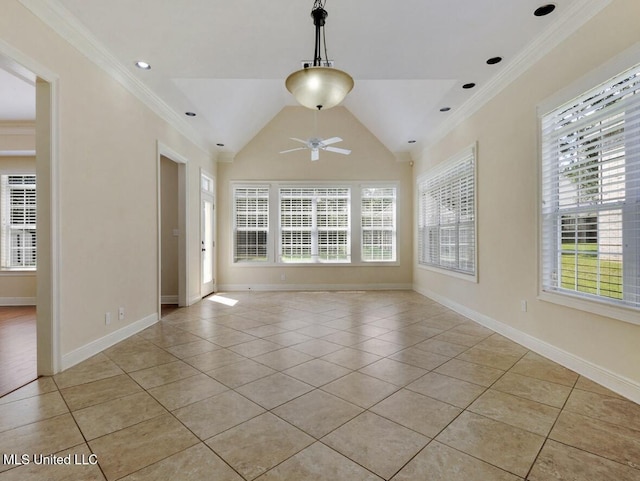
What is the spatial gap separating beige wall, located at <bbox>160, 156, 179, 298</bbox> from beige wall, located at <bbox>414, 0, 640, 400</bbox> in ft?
16.2

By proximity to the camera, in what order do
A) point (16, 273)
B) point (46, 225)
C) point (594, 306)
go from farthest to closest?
1. point (16, 273)
2. point (46, 225)
3. point (594, 306)

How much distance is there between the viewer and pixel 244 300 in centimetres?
607

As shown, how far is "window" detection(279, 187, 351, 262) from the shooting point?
7.27 metres

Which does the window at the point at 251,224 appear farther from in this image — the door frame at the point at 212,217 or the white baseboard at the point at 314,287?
the white baseboard at the point at 314,287

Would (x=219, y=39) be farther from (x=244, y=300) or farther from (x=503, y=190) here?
(x=244, y=300)

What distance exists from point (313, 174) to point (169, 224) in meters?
3.18

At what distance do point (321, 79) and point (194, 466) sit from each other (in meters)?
2.32

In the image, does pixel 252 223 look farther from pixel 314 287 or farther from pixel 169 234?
pixel 314 287

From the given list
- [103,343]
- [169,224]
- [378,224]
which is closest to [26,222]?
[169,224]

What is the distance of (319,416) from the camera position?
2047 millimetres

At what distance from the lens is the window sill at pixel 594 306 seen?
7.44ft

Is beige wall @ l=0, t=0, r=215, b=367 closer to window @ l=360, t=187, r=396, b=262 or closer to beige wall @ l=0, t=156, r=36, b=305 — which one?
beige wall @ l=0, t=156, r=36, b=305

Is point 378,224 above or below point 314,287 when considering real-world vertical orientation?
above

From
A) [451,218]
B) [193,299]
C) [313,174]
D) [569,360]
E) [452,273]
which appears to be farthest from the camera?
[313,174]
